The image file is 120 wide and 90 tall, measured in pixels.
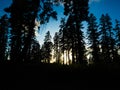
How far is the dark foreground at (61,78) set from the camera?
29.0 feet

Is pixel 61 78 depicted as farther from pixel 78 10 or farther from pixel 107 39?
pixel 107 39

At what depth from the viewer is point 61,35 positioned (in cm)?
4872

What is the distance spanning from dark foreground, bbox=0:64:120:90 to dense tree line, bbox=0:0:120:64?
308cm

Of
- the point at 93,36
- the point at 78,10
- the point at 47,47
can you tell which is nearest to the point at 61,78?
the point at 78,10

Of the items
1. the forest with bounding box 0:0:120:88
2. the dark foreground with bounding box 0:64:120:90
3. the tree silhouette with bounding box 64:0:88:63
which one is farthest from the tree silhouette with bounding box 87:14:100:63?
the dark foreground with bounding box 0:64:120:90

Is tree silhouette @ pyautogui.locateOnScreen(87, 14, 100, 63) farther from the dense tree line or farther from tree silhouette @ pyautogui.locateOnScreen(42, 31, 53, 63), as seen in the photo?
tree silhouette @ pyautogui.locateOnScreen(42, 31, 53, 63)

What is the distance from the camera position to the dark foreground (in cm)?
884

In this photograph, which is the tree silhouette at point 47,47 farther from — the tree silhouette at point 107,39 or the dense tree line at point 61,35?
the tree silhouette at point 107,39

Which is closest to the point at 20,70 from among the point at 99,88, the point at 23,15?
the point at 99,88

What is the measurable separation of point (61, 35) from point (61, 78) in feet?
127

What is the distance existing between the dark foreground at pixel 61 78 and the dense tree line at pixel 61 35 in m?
3.08

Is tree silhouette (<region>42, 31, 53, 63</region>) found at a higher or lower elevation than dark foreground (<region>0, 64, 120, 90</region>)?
higher

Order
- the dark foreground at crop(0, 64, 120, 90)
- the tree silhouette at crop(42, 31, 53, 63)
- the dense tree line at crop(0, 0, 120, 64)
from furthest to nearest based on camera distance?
the tree silhouette at crop(42, 31, 53, 63), the dense tree line at crop(0, 0, 120, 64), the dark foreground at crop(0, 64, 120, 90)

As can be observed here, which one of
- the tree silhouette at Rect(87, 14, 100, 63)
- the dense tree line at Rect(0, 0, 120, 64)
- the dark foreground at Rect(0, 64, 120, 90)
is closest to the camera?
the dark foreground at Rect(0, 64, 120, 90)
